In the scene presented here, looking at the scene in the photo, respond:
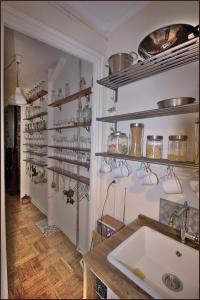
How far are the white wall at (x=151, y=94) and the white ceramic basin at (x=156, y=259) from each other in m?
0.16

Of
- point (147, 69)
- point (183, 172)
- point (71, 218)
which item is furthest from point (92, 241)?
point (147, 69)

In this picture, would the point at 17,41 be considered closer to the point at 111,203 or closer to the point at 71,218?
the point at 111,203

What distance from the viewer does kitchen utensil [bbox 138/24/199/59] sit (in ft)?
2.27

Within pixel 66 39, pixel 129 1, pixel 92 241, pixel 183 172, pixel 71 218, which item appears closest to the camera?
pixel 129 1

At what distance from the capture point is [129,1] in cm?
56

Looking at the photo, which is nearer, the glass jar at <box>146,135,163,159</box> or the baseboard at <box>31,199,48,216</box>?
the glass jar at <box>146,135,163,159</box>

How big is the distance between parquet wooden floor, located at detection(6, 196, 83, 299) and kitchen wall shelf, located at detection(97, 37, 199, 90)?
1.23 metres

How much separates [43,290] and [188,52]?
1422 millimetres

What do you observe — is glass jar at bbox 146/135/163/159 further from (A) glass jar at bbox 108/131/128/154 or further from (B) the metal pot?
(B) the metal pot

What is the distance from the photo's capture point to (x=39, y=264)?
4.40ft

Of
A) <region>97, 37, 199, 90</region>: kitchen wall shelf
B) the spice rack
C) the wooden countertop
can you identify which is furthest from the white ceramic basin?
<region>97, 37, 199, 90</region>: kitchen wall shelf

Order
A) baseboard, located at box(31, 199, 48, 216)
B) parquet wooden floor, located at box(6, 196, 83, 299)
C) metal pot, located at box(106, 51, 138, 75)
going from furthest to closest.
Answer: baseboard, located at box(31, 199, 48, 216)
metal pot, located at box(106, 51, 138, 75)
parquet wooden floor, located at box(6, 196, 83, 299)

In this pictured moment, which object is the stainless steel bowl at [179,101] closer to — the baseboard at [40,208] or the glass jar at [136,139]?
the glass jar at [136,139]

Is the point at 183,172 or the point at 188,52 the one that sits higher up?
the point at 188,52
